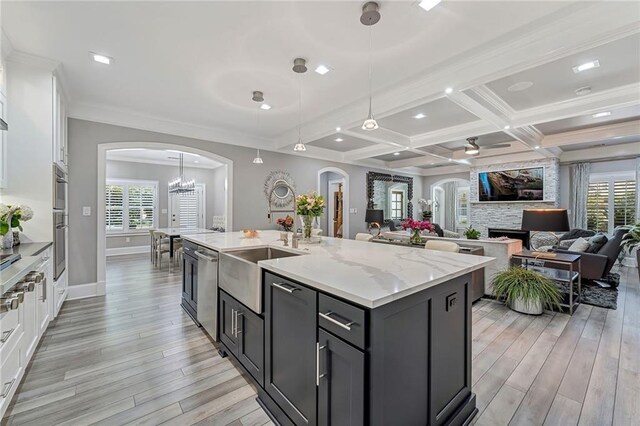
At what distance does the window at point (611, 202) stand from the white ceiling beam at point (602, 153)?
0.55m

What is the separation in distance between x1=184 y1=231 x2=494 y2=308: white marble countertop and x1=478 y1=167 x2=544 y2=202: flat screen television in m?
6.45

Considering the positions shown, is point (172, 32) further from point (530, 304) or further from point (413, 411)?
point (530, 304)

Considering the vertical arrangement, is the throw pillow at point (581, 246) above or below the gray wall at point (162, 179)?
below

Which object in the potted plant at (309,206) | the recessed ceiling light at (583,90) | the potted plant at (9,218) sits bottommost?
the potted plant at (9,218)

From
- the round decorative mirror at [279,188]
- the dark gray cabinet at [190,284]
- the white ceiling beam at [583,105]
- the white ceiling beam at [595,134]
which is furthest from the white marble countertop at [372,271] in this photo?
the white ceiling beam at [595,134]

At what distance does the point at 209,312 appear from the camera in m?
2.65

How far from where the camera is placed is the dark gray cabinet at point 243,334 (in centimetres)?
188

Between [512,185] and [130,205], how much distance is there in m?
10.6

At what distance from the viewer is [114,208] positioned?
7.88m

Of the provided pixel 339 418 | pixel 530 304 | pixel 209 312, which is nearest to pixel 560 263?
pixel 530 304

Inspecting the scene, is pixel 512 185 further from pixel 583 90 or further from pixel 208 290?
pixel 208 290

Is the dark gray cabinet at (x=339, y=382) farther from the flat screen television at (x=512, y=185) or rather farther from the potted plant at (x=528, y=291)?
the flat screen television at (x=512, y=185)

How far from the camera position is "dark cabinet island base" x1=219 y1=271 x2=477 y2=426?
3.84ft

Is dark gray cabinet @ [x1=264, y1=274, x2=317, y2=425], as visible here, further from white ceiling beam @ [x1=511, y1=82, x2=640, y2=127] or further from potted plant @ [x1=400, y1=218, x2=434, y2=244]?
white ceiling beam @ [x1=511, y1=82, x2=640, y2=127]
